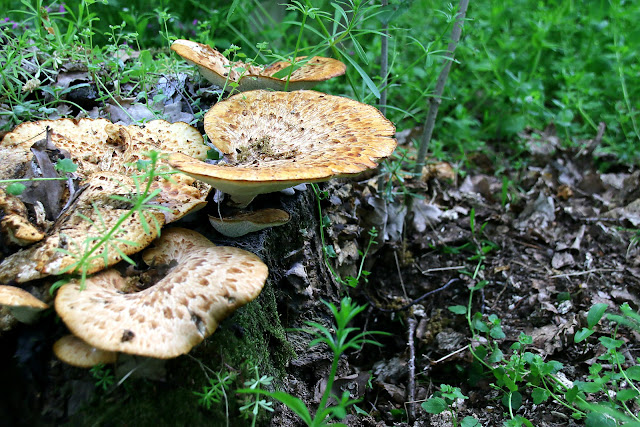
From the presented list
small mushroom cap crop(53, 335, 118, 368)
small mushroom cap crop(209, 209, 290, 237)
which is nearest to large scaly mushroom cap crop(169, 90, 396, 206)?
small mushroom cap crop(209, 209, 290, 237)

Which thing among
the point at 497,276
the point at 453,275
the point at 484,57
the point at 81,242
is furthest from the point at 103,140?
the point at 484,57

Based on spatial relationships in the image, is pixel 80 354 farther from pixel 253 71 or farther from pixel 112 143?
pixel 253 71

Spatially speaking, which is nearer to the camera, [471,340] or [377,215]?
[471,340]

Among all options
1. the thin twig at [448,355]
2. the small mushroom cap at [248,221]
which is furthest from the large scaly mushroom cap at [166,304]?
the thin twig at [448,355]

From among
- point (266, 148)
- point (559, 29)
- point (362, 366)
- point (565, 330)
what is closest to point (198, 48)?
point (266, 148)

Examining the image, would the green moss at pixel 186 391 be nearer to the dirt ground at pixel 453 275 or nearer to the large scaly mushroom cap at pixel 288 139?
the dirt ground at pixel 453 275

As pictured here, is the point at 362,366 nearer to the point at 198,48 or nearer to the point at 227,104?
the point at 227,104
